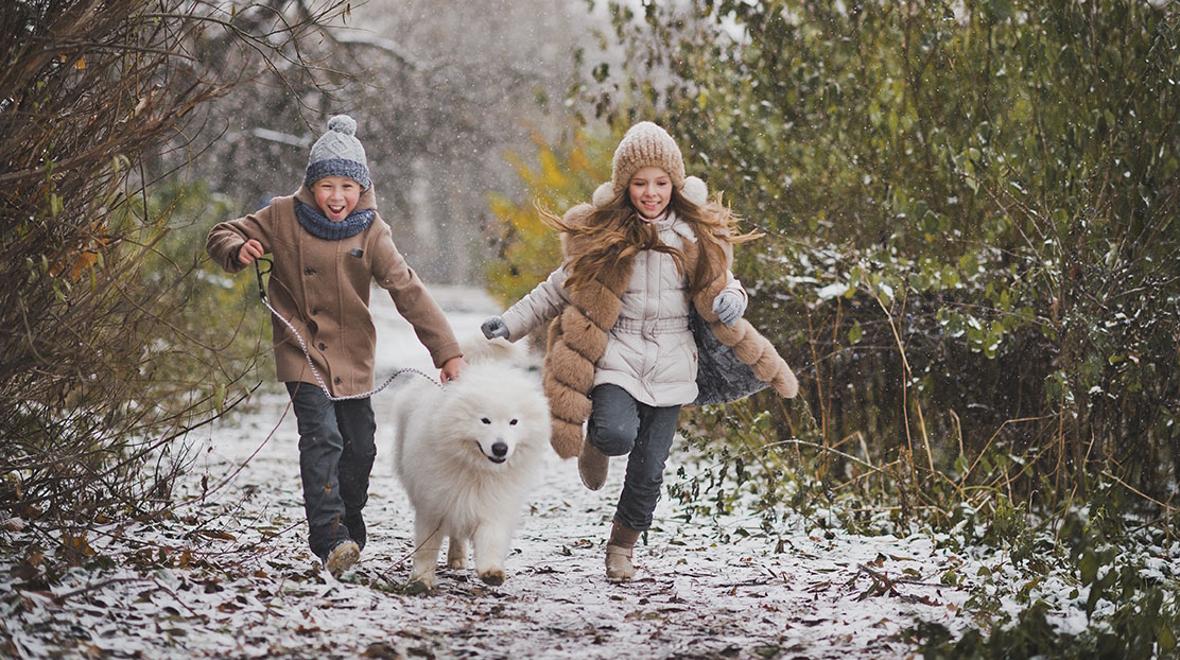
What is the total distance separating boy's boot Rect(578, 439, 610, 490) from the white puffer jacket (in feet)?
1.15

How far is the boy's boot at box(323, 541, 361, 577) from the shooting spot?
4.94 meters

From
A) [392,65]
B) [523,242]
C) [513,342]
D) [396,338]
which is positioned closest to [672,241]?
[513,342]

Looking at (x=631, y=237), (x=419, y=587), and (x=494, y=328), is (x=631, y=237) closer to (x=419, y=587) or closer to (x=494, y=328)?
(x=494, y=328)

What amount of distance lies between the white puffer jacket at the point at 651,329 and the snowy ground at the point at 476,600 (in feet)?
2.94

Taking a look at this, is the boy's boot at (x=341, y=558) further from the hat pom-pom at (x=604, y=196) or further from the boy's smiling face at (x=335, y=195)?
the hat pom-pom at (x=604, y=196)

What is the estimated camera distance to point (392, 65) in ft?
57.1

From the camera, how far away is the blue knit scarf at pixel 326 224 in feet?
16.8

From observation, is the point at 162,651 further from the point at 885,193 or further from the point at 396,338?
the point at 396,338

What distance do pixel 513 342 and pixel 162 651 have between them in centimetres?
222

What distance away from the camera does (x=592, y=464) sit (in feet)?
18.5

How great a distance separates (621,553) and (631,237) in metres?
1.43

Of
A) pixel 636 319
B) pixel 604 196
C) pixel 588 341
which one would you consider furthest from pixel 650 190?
pixel 588 341

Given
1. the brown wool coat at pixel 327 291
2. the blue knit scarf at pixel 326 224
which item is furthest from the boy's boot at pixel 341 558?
the blue knit scarf at pixel 326 224

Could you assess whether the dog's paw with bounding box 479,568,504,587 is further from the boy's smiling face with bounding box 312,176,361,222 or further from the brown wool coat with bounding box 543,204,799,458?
the boy's smiling face with bounding box 312,176,361,222
